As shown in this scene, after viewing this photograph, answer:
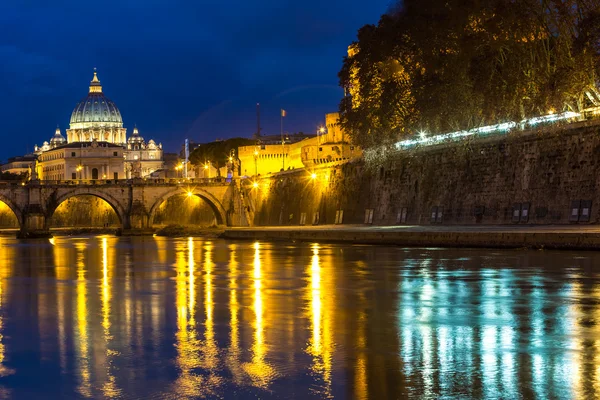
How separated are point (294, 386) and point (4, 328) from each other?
7.39 meters

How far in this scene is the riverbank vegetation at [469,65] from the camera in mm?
41688

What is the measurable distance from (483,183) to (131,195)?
56.0m

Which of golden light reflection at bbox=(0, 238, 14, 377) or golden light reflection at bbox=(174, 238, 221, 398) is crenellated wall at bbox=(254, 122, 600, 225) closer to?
golden light reflection at bbox=(174, 238, 221, 398)

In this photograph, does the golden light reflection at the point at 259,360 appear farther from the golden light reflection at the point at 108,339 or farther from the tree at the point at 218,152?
the tree at the point at 218,152

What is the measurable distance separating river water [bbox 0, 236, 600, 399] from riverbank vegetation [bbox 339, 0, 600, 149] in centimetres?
1514

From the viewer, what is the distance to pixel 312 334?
16.0m

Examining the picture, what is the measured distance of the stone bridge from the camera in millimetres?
92750

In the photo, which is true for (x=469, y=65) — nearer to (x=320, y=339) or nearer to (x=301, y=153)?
(x=320, y=339)

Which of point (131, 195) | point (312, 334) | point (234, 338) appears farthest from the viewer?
point (131, 195)

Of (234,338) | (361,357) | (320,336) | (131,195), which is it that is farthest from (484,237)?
(131,195)

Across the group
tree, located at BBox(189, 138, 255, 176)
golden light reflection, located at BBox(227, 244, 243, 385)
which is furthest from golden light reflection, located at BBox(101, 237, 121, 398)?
tree, located at BBox(189, 138, 255, 176)

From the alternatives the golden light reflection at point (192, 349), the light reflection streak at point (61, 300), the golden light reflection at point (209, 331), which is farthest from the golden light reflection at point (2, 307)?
the golden light reflection at point (209, 331)

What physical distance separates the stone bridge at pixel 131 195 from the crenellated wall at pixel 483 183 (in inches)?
1065

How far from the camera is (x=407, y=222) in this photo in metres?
56.3
